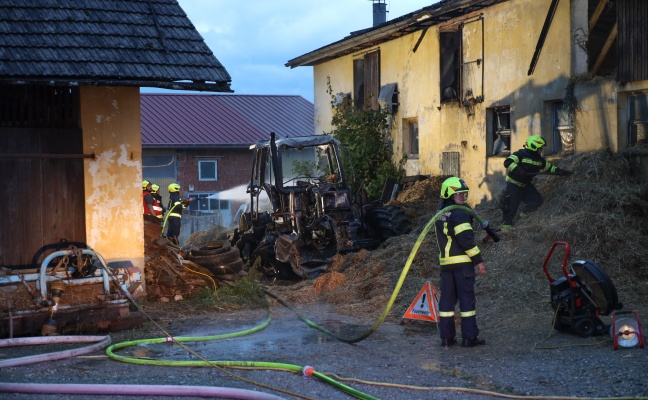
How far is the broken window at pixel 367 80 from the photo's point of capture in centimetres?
2367

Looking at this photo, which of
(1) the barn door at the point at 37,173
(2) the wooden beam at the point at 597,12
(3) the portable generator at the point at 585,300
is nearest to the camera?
(3) the portable generator at the point at 585,300

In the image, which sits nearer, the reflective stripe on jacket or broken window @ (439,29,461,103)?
the reflective stripe on jacket

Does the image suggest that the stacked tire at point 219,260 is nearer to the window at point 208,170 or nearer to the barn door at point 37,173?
the barn door at point 37,173

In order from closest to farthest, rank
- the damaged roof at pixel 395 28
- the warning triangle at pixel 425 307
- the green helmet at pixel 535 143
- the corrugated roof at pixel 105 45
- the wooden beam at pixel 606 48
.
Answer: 1. the warning triangle at pixel 425 307
2. the corrugated roof at pixel 105 45
3. the green helmet at pixel 535 143
4. the wooden beam at pixel 606 48
5. the damaged roof at pixel 395 28

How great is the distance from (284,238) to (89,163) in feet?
15.5

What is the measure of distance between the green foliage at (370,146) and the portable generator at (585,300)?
41.3 feet

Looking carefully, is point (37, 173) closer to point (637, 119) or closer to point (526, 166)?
point (526, 166)

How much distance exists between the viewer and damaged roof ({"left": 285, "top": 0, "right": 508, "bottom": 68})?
59.8ft

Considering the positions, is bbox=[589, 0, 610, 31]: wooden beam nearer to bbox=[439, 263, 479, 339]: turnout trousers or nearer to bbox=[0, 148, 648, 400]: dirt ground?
bbox=[0, 148, 648, 400]: dirt ground

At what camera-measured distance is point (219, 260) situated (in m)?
13.2

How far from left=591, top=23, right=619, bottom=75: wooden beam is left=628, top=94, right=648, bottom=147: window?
86 centimetres

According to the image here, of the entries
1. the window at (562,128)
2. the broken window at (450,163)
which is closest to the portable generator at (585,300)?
the window at (562,128)

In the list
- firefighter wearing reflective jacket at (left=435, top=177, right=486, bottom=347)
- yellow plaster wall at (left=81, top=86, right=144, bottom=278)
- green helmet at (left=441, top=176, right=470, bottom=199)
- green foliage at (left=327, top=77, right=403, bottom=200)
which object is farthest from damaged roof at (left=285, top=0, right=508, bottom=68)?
firefighter wearing reflective jacket at (left=435, top=177, right=486, bottom=347)

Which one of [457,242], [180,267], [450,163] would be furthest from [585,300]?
[450,163]
